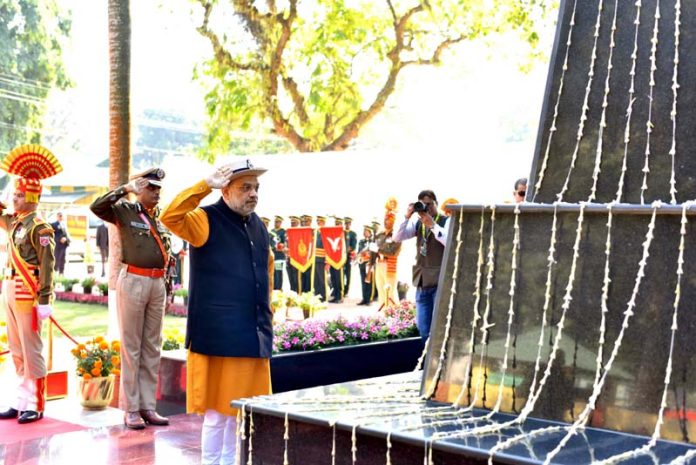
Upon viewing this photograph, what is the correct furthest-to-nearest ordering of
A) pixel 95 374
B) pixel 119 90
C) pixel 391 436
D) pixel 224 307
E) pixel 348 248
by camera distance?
pixel 348 248 < pixel 119 90 < pixel 95 374 < pixel 224 307 < pixel 391 436

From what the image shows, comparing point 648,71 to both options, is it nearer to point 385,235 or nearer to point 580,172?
point 580,172

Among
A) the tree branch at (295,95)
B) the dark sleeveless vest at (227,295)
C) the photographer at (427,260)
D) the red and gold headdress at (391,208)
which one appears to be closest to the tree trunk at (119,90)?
the photographer at (427,260)

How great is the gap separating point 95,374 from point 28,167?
5.58ft

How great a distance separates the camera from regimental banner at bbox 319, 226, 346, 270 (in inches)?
691

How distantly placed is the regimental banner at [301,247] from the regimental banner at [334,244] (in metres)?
0.94

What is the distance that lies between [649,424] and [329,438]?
1074 mm

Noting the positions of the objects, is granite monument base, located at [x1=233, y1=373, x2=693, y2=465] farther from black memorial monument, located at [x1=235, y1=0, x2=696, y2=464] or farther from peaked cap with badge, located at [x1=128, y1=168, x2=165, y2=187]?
peaked cap with badge, located at [x1=128, y1=168, x2=165, y2=187]

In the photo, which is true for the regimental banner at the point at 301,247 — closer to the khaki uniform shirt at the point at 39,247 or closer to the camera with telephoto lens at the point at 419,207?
the camera with telephoto lens at the point at 419,207

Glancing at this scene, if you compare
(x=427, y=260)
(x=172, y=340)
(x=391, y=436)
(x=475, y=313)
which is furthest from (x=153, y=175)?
(x=391, y=436)

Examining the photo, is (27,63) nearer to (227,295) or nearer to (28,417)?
(28,417)

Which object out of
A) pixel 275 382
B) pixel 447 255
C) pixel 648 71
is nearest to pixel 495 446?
pixel 447 255

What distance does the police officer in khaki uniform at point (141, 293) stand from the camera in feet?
22.7

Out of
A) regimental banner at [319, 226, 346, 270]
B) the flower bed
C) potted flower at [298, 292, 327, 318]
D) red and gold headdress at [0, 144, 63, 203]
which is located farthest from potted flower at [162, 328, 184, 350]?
regimental banner at [319, 226, 346, 270]

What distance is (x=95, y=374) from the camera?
757cm
